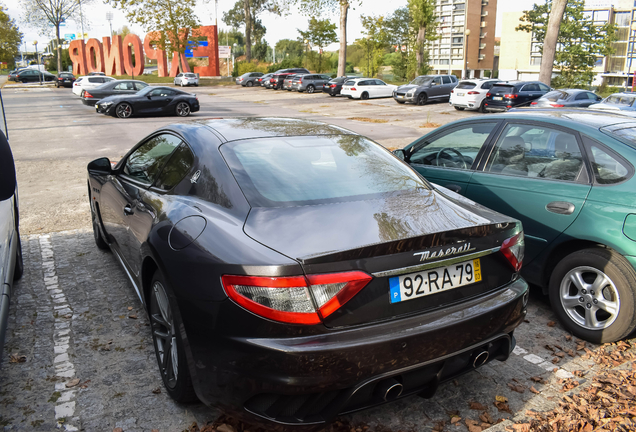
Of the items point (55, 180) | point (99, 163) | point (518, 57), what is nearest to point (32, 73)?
point (55, 180)

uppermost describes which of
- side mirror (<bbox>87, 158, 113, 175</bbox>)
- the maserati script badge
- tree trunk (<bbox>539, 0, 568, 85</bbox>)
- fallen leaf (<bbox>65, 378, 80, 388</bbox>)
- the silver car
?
tree trunk (<bbox>539, 0, 568, 85</bbox>)

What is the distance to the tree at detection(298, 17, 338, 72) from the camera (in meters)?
58.5

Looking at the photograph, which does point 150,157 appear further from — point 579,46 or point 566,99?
point 579,46

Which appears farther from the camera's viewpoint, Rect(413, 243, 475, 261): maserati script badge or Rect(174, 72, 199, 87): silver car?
Rect(174, 72, 199, 87): silver car

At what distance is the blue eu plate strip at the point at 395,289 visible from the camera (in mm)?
2330

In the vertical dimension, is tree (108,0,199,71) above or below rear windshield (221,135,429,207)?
above

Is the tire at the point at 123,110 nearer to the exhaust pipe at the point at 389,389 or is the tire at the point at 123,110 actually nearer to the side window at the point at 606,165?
the side window at the point at 606,165

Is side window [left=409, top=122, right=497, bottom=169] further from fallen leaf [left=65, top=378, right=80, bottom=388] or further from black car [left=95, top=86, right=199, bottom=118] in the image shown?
black car [left=95, top=86, right=199, bottom=118]

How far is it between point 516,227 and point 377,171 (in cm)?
91

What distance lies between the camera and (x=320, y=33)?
5894 centimetres

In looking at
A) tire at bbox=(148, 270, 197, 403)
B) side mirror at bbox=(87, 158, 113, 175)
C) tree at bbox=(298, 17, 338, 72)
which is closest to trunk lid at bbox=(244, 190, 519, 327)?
tire at bbox=(148, 270, 197, 403)

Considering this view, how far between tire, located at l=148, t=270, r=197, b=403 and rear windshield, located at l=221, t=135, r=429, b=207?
2.42ft

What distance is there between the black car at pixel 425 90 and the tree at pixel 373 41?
2502 cm

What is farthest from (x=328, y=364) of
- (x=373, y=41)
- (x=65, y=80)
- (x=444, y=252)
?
(x=373, y=41)
